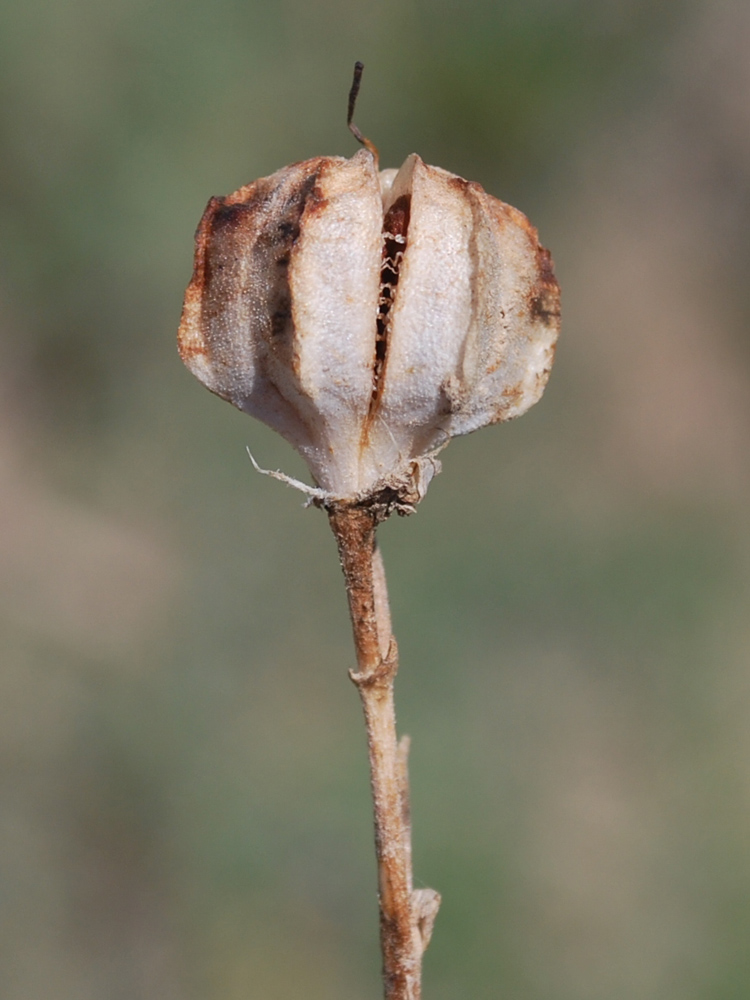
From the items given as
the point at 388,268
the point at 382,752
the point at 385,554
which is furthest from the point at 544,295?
the point at 385,554

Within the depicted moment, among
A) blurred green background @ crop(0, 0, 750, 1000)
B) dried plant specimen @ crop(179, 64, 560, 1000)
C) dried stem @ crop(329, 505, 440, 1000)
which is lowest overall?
dried stem @ crop(329, 505, 440, 1000)

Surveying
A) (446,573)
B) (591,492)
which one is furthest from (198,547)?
(591,492)

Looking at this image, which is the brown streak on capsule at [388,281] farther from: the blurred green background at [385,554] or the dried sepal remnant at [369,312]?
the blurred green background at [385,554]

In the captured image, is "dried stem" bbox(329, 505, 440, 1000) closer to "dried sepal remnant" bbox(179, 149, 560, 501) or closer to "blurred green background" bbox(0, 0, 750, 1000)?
"dried sepal remnant" bbox(179, 149, 560, 501)

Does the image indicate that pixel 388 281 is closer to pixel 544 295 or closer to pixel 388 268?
pixel 388 268

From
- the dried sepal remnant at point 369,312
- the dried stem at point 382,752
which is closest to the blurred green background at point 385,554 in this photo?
the dried stem at point 382,752

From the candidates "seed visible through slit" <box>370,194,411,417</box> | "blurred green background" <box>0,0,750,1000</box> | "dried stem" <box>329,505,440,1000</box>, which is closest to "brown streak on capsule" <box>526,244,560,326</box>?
"seed visible through slit" <box>370,194,411,417</box>
